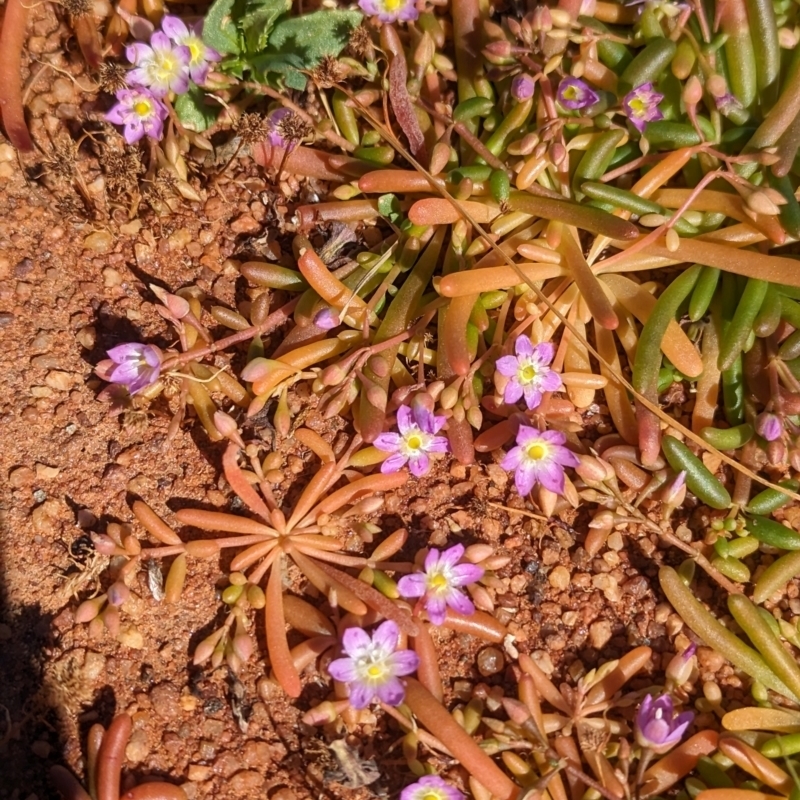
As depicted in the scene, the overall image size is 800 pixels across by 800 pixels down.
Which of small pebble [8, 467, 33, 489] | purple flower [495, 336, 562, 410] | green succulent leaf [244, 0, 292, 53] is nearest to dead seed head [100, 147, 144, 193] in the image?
green succulent leaf [244, 0, 292, 53]

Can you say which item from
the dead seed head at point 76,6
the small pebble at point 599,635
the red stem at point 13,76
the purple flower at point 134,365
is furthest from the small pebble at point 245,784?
the dead seed head at point 76,6

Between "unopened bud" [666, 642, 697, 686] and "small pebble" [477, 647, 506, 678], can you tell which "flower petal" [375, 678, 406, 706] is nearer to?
"small pebble" [477, 647, 506, 678]

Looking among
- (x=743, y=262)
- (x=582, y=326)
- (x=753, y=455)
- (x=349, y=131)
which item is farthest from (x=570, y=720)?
(x=349, y=131)

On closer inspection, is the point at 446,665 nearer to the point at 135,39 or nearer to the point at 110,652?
the point at 110,652

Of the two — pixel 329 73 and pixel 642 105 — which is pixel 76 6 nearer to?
pixel 329 73

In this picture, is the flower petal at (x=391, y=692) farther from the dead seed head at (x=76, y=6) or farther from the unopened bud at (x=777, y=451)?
the dead seed head at (x=76, y=6)

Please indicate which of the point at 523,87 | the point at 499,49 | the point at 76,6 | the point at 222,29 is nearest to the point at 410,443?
the point at 523,87
